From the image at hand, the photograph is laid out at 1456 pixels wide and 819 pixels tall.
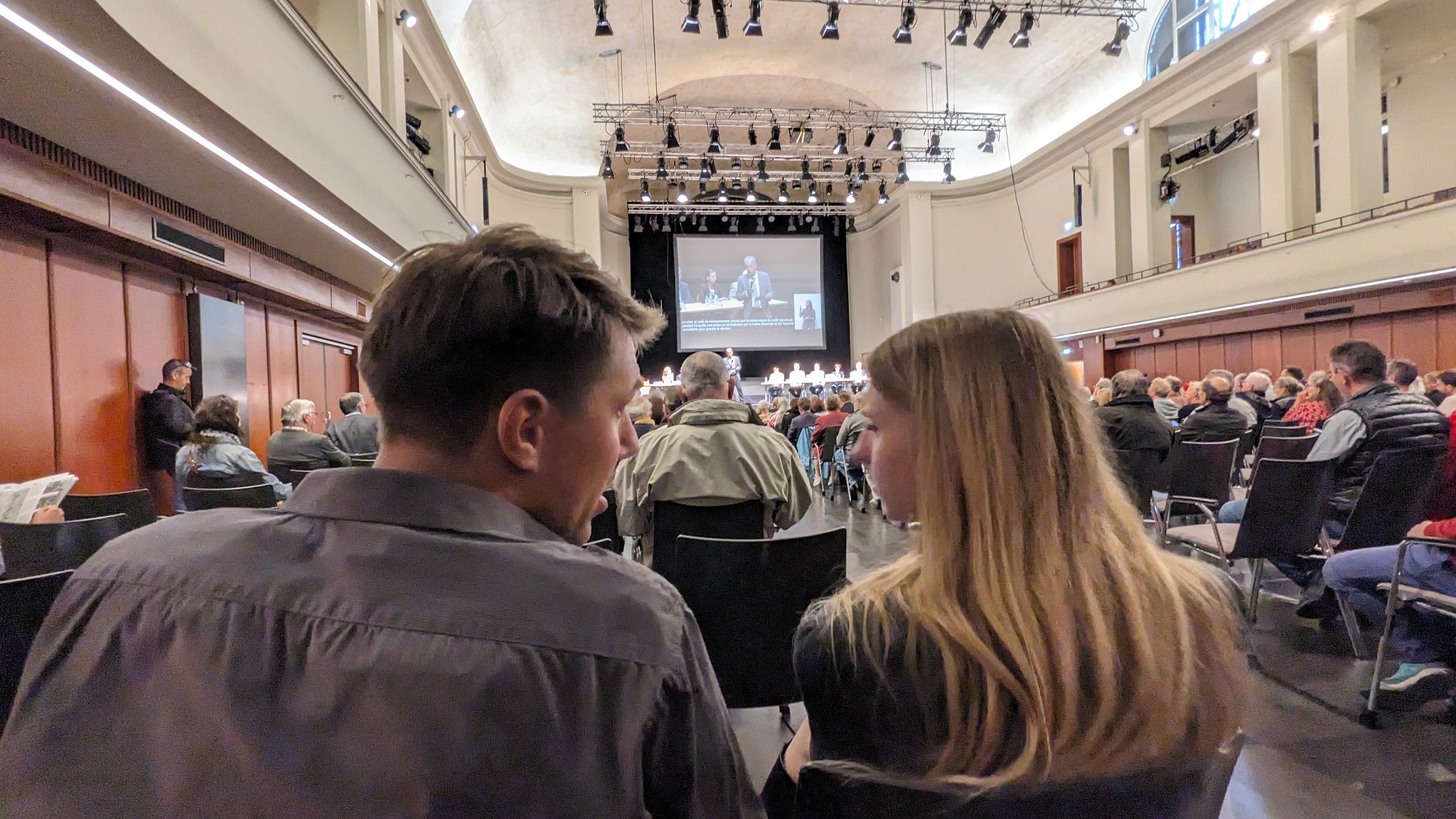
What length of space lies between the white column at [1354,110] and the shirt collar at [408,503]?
1101 centimetres

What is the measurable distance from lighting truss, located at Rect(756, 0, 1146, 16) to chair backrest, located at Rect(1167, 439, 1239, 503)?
790 centimetres

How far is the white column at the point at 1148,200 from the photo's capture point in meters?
11.0

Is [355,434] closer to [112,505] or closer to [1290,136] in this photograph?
[112,505]

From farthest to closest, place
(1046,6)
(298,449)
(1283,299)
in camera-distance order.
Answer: (1046,6)
(1283,299)
(298,449)

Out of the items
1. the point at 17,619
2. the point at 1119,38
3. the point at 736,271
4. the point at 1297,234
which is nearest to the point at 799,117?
the point at 736,271

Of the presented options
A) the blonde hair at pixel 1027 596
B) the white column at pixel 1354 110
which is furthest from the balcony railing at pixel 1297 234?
the blonde hair at pixel 1027 596

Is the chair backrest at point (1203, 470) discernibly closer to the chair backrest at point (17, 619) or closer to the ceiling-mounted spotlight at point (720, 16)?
the chair backrest at point (17, 619)

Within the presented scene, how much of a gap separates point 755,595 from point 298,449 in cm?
360

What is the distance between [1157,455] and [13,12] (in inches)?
233

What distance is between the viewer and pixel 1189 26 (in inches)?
413

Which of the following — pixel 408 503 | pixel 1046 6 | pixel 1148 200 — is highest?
pixel 1046 6

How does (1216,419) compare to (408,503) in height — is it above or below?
below

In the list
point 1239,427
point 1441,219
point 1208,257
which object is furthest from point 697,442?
point 1208,257

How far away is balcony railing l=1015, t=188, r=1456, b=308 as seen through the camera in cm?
729
